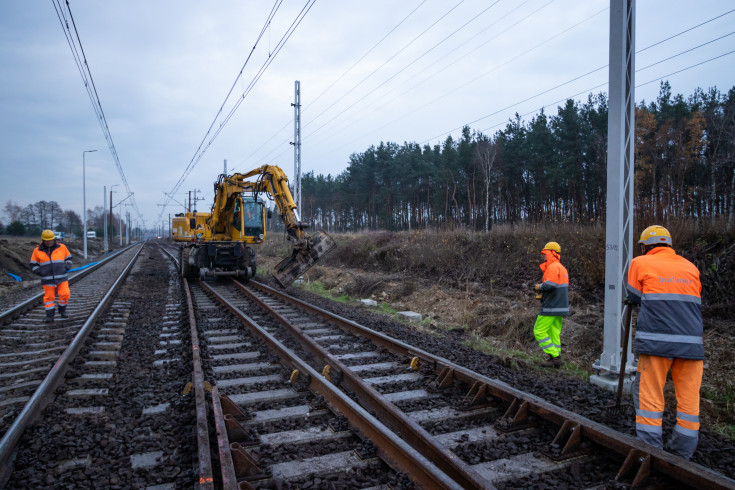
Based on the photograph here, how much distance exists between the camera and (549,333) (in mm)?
6406

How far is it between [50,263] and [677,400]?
10.2 metres

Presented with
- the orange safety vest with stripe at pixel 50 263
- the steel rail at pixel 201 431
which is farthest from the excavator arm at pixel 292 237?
the steel rail at pixel 201 431

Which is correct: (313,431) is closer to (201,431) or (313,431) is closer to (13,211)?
(201,431)

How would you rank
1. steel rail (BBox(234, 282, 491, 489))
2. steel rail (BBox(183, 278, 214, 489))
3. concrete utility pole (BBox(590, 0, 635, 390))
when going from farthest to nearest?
concrete utility pole (BBox(590, 0, 635, 390)), steel rail (BBox(234, 282, 491, 489)), steel rail (BBox(183, 278, 214, 489))

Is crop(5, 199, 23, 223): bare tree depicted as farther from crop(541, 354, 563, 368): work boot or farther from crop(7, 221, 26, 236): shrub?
crop(541, 354, 563, 368): work boot

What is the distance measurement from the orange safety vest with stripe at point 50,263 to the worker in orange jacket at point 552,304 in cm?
885

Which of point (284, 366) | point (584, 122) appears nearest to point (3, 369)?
point (284, 366)

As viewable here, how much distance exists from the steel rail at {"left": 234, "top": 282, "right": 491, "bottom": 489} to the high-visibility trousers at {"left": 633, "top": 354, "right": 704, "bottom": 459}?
1.66m

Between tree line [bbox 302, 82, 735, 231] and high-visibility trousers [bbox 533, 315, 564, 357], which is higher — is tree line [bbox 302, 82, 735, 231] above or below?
above

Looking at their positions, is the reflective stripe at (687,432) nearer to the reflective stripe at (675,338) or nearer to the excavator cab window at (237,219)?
the reflective stripe at (675,338)

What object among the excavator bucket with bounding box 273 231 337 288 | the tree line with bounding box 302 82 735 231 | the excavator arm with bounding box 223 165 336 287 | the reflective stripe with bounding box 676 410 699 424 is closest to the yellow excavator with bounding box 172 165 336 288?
the excavator arm with bounding box 223 165 336 287

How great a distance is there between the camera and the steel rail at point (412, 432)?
2.90m

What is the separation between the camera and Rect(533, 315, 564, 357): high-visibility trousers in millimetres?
6316

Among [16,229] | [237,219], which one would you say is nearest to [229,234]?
[237,219]
